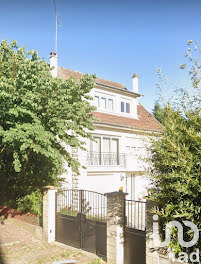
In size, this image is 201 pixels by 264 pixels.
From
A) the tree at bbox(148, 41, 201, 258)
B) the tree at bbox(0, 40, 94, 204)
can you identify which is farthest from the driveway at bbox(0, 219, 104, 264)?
the tree at bbox(148, 41, 201, 258)

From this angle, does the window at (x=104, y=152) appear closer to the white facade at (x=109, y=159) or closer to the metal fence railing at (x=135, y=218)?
the white facade at (x=109, y=159)

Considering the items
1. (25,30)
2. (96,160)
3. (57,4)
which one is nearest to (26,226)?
(96,160)

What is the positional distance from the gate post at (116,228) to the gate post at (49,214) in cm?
333

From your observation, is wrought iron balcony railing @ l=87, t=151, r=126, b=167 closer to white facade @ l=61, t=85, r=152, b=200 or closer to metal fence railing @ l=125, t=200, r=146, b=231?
white facade @ l=61, t=85, r=152, b=200

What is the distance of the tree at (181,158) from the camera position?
434cm

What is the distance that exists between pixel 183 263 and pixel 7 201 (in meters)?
9.92

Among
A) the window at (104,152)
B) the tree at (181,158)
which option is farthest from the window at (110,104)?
the tree at (181,158)

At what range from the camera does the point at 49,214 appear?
10062 mm

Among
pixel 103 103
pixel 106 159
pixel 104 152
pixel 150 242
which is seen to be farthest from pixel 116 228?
pixel 103 103

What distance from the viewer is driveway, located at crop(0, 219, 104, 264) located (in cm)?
820

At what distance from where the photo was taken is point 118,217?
293 inches

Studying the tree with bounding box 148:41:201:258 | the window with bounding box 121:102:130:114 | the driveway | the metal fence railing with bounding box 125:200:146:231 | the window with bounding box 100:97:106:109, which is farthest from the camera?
the window with bounding box 121:102:130:114

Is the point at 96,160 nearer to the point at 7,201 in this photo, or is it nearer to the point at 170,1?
the point at 7,201

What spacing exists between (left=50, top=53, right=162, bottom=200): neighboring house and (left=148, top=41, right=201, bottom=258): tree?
428 inches
